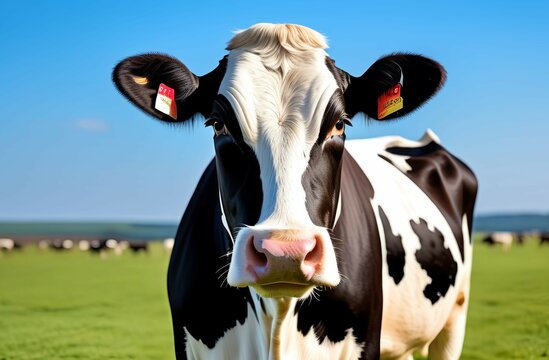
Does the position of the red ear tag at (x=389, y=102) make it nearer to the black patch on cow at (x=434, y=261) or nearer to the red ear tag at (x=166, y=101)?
the red ear tag at (x=166, y=101)

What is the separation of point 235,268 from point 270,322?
104 centimetres

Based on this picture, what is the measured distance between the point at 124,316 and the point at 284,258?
45.0ft

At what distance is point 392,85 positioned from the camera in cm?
418

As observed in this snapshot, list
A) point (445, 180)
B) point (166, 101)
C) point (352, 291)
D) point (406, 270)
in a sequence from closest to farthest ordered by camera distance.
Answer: point (166, 101), point (352, 291), point (406, 270), point (445, 180)

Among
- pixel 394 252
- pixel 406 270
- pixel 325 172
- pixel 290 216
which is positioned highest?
pixel 325 172

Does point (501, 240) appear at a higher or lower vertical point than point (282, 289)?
lower

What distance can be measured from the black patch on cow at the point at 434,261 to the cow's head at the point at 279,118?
1.72 metres

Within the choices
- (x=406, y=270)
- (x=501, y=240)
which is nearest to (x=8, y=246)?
(x=501, y=240)

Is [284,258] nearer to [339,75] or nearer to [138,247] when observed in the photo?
[339,75]

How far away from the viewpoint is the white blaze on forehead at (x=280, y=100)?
3.08 metres

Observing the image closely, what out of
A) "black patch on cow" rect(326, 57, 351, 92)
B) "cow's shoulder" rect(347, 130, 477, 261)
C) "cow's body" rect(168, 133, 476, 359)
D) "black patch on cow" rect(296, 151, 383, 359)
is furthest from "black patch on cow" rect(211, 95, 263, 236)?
"cow's shoulder" rect(347, 130, 477, 261)

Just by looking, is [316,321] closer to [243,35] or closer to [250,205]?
[250,205]

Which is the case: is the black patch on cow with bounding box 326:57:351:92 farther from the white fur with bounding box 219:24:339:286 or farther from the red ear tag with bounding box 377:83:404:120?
the red ear tag with bounding box 377:83:404:120

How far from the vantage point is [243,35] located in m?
3.87
